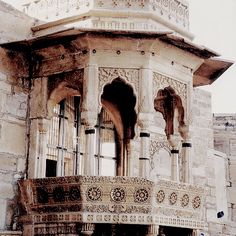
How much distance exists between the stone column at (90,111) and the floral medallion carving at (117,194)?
360 millimetres

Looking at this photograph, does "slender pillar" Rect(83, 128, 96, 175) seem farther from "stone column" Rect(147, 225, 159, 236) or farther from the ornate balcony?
the ornate balcony

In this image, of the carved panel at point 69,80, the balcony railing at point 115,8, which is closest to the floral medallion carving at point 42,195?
the carved panel at point 69,80

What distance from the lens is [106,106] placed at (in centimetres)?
847

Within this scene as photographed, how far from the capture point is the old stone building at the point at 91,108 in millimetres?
6723

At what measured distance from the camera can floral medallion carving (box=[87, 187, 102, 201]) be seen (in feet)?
21.8

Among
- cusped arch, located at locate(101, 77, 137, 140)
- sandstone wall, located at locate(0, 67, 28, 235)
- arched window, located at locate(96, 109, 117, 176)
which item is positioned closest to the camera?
sandstone wall, located at locate(0, 67, 28, 235)

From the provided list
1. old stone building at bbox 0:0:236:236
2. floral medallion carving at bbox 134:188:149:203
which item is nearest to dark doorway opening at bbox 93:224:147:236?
old stone building at bbox 0:0:236:236

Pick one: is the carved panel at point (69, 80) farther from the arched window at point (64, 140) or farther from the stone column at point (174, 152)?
the stone column at point (174, 152)

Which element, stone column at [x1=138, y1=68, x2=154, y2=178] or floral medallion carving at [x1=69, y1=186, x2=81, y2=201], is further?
stone column at [x1=138, y1=68, x2=154, y2=178]

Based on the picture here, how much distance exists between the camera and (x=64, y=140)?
26.7 feet

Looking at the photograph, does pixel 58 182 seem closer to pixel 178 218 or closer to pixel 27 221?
pixel 27 221

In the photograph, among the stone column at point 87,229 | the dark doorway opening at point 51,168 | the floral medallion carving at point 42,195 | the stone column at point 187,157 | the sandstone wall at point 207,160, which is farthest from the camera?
the sandstone wall at point 207,160

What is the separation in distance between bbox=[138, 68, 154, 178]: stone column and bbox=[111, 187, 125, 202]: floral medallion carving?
15.7 inches

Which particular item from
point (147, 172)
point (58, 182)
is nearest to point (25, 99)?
point (58, 182)
